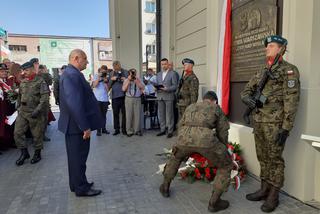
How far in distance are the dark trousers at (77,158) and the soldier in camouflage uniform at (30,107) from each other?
1.81 m

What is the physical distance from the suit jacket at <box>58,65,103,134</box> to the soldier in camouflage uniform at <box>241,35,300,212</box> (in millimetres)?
1917

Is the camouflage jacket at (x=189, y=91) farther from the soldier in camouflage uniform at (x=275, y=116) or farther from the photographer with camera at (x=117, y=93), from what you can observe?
the soldier in camouflage uniform at (x=275, y=116)

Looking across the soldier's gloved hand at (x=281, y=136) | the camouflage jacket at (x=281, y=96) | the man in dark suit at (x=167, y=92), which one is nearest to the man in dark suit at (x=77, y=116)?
the camouflage jacket at (x=281, y=96)

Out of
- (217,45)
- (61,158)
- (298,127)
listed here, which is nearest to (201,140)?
(298,127)

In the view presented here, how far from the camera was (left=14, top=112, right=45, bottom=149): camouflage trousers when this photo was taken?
513 centimetres

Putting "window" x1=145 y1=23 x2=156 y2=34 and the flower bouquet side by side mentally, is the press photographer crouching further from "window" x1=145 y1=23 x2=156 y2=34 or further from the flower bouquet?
"window" x1=145 y1=23 x2=156 y2=34

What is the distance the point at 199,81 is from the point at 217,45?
1488 millimetres

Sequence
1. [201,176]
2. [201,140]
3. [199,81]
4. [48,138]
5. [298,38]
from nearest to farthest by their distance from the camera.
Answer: [201,140] < [298,38] < [201,176] < [199,81] < [48,138]

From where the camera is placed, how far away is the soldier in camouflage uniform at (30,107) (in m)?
5.07

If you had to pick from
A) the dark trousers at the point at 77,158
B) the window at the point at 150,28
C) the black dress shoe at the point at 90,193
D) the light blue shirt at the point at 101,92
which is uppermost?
the window at the point at 150,28

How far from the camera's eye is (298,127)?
3.38 meters

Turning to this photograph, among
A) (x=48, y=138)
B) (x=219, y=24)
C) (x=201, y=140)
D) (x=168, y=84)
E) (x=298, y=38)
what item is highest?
(x=219, y=24)

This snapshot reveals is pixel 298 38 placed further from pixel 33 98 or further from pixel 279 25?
pixel 33 98

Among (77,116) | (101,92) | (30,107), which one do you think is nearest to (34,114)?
(30,107)
